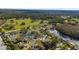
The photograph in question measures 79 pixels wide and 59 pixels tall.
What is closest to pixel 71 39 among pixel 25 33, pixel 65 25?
pixel 65 25

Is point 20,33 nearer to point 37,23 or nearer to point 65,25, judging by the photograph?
point 37,23

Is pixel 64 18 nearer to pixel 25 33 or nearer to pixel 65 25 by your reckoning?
pixel 65 25

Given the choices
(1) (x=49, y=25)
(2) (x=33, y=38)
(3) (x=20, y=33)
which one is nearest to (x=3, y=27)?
(3) (x=20, y=33)

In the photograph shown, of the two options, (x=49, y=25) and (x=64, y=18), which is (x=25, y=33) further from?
(x=64, y=18)
